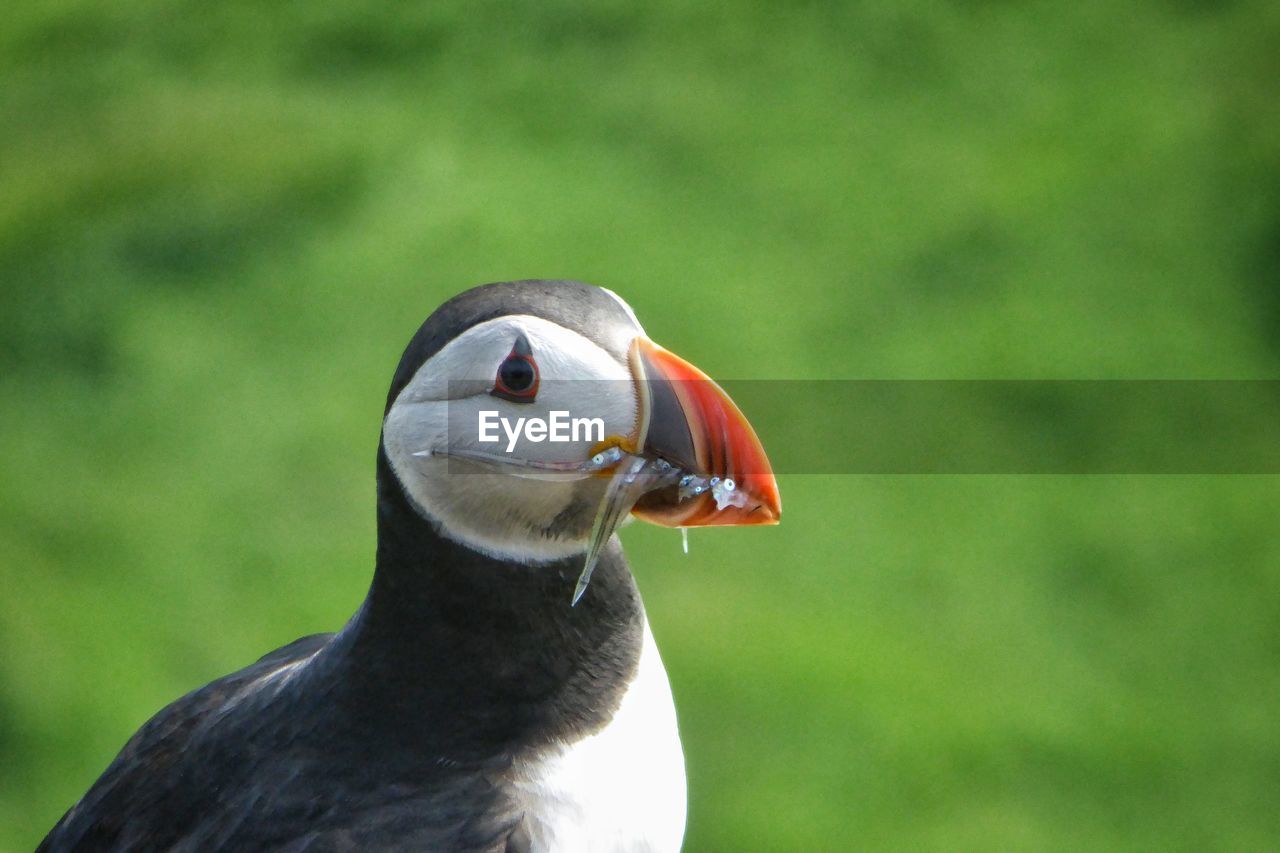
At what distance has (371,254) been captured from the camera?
4090mm

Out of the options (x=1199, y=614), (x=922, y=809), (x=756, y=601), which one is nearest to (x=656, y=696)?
(x=922, y=809)

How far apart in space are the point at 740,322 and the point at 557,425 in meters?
2.29

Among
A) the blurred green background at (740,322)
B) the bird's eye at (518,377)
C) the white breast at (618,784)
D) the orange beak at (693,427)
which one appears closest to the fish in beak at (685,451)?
the orange beak at (693,427)

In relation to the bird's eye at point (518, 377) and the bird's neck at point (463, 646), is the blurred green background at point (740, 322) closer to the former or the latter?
the bird's neck at point (463, 646)

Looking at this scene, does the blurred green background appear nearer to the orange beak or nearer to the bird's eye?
the orange beak

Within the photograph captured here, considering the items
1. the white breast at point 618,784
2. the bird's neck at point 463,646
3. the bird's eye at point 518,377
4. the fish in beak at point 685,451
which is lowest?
the white breast at point 618,784

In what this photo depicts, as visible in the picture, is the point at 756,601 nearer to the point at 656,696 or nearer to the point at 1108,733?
the point at 1108,733

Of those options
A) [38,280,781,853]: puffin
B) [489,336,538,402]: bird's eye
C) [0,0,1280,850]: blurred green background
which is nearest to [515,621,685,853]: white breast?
[38,280,781,853]: puffin

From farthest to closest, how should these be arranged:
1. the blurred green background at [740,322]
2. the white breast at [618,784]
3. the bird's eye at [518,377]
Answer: the blurred green background at [740,322] → the white breast at [618,784] → the bird's eye at [518,377]

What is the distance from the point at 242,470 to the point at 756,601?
52.8 inches

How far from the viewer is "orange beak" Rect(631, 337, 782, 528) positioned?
5.37 ft

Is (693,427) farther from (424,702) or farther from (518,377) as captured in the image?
(424,702)

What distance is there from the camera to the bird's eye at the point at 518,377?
161cm

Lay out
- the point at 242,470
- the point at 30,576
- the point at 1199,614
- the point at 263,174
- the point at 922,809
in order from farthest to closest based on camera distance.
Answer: the point at 263,174 → the point at 242,470 → the point at 30,576 → the point at 1199,614 → the point at 922,809
